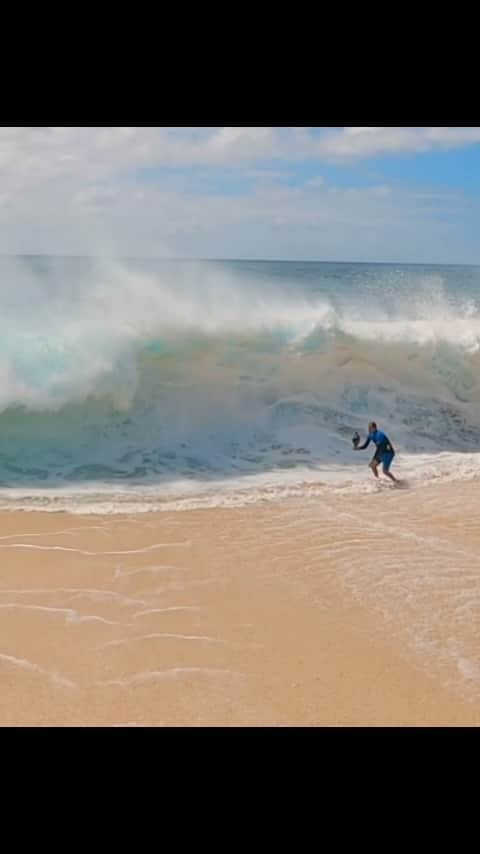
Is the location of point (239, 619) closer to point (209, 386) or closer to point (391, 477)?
point (391, 477)

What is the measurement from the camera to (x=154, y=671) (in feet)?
14.9

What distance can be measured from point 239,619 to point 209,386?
28.0ft

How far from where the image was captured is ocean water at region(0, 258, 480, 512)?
9.73m

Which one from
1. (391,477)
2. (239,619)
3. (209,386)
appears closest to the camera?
(239,619)

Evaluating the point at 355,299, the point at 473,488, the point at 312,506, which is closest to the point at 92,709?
the point at 312,506

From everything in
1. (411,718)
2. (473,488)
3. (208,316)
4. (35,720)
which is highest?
(208,316)

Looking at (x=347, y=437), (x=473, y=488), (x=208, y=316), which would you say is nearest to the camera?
(x=473, y=488)

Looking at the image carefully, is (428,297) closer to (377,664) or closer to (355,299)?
(355,299)

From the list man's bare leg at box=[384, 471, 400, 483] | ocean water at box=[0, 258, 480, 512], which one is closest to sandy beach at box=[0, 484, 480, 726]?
ocean water at box=[0, 258, 480, 512]

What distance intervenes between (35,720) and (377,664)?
82.8 inches

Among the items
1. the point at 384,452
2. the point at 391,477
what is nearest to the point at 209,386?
the point at 384,452

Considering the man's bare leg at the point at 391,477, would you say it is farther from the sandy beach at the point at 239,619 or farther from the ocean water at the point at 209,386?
the sandy beach at the point at 239,619

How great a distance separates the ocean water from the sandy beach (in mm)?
1388

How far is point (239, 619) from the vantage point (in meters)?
5.29
